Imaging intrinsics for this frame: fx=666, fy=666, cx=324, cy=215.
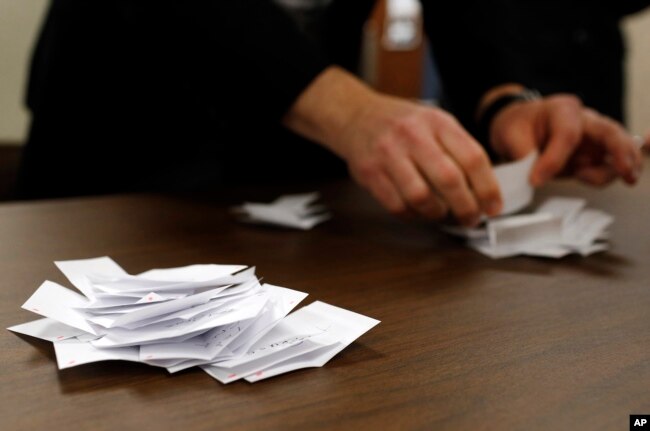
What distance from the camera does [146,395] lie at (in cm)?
34

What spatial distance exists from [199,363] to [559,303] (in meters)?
0.29

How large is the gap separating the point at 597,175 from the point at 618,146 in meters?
0.06

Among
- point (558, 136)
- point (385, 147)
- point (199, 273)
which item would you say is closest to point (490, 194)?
point (385, 147)

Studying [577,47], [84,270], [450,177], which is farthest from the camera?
[577,47]

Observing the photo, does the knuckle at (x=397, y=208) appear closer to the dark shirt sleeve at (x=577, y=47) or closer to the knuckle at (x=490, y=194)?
the knuckle at (x=490, y=194)

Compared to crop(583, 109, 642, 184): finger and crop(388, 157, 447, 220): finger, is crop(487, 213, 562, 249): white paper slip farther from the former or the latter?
crop(583, 109, 642, 184): finger

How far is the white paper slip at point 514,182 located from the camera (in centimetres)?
73

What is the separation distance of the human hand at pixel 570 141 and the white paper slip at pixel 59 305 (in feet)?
2.03

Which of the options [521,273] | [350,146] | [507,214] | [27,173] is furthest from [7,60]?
[521,273]

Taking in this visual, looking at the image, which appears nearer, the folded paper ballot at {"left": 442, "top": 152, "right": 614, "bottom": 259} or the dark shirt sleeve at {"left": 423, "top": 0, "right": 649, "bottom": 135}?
the folded paper ballot at {"left": 442, "top": 152, "right": 614, "bottom": 259}

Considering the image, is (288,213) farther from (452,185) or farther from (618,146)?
(618,146)

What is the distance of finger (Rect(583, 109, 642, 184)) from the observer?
913 mm

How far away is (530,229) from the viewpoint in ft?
2.28

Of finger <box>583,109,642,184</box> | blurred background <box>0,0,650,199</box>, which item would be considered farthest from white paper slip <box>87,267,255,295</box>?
blurred background <box>0,0,650,199</box>
